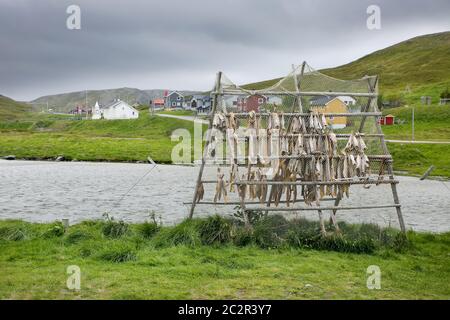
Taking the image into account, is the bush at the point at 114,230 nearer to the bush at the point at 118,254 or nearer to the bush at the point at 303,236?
the bush at the point at 118,254

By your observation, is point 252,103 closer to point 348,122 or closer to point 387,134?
point 348,122

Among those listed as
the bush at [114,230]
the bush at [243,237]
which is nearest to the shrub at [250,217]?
the bush at [243,237]

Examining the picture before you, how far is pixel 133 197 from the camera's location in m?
27.7

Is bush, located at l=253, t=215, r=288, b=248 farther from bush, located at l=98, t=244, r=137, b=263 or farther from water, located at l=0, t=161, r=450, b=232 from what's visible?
water, located at l=0, t=161, r=450, b=232

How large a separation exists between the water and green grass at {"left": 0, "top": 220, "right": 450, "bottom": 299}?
5.73 m

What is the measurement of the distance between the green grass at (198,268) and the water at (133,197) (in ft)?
18.8

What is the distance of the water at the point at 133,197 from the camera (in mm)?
21250

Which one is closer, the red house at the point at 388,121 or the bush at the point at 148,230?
the bush at the point at 148,230

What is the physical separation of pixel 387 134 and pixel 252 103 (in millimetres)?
58800

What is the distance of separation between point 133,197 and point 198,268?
55.6ft

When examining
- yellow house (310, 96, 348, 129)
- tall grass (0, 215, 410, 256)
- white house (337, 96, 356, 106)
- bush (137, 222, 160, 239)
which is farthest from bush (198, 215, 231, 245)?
white house (337, 96, 356, 106)

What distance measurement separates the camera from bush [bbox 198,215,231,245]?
13758mm

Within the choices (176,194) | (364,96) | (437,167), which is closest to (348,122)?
(364,96)

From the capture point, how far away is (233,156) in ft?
45.4
